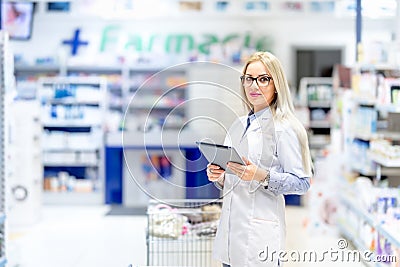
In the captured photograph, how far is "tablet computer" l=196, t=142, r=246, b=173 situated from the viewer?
269 cm

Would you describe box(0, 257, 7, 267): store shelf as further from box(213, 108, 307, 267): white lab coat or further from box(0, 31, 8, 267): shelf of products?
box(213, 108, 307, 267): white lab coat

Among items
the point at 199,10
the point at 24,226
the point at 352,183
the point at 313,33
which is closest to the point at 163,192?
the point at 24,226

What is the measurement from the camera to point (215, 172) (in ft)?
9.22

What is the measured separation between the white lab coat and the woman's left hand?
0.16ft

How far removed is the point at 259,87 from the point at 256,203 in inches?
19.1

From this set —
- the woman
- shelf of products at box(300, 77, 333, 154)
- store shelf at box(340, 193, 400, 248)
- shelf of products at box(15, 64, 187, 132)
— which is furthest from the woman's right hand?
shelf of products at box(300, 77, 333, 154)

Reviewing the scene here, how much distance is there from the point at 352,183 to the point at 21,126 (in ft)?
12.5

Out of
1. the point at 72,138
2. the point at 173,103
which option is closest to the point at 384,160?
the point at 173,103

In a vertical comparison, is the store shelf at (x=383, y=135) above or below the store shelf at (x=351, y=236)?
above

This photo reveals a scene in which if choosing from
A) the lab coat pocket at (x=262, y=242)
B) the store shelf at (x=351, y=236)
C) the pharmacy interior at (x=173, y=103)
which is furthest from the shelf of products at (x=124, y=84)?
the lab coat pocket at (x=262, y=242)

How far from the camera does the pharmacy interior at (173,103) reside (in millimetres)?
4977

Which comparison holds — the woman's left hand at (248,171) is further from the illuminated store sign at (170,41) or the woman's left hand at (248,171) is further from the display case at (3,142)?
the illuminated store sign at (170,41)

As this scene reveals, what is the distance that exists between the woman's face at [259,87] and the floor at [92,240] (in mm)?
2623

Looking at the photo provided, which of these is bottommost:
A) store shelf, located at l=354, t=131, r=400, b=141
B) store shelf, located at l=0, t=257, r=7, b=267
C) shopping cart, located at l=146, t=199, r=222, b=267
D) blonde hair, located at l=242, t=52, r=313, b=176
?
store shelf, located at l=0, t=257, r=7, b=267
